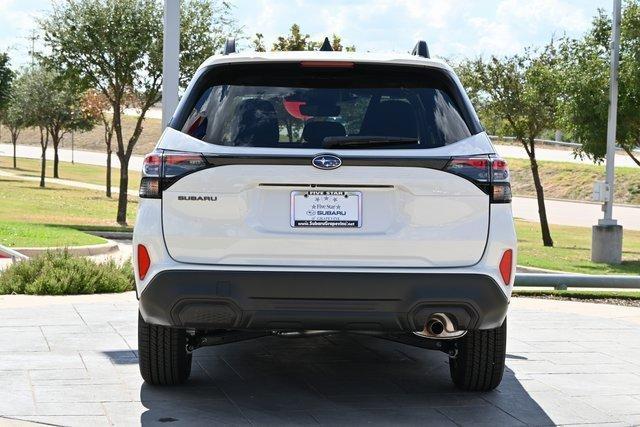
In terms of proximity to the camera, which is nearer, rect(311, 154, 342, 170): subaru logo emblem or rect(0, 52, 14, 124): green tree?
rect(311, 154, 342, 170): subaru logo emblem

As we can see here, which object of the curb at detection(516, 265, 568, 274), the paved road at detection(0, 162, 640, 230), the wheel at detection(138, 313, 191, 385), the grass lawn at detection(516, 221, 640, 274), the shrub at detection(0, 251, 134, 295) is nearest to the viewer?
the wheel at detection(138, 313, 191, 385)

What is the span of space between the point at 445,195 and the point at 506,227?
0.37 m

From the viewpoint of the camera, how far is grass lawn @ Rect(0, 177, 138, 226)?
31.5 meters

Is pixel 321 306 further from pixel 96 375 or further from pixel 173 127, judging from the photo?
pixel 96 375

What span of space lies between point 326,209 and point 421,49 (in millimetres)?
1488

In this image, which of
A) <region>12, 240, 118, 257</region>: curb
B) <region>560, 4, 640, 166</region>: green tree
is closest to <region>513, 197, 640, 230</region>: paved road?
<region>560, 4, 640, 166</region>: green tree

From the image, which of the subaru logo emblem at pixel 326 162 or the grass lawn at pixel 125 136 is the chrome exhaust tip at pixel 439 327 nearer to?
the subaru logo emblem at pixel 326 162

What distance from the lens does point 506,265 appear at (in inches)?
223

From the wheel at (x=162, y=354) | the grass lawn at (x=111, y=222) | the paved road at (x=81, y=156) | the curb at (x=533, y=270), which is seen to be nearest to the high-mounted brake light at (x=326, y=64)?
the wheel at (x=162, y=354)

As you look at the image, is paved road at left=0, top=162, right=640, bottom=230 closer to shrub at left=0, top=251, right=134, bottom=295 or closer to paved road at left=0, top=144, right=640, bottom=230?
paved road at left=0, top=144, right=640, bottom=230

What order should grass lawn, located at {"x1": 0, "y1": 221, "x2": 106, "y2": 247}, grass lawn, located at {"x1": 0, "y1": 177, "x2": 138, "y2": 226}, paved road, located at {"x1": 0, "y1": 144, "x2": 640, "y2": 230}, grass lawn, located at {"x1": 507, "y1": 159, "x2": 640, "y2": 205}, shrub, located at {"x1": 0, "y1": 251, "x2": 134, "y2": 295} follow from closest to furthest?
1. shrub, located at {"x1": 0, "y1": 251, "x2": 134, "y2": 295}
2. grass lawn, located at {"x1": 0, "y1": 221, "x2": 106, "y2": 247}
3. grass lawn, located at {"x1": 0, "y1": 177, "x2": 138, "y2": 226}
4. paved road, located at {"x1": 0, "y1": 144, "x2": 640, "y2": 230}
5. grass lawn, located at {"x1": 507, "y1": 159, "x2": 640, "y2": 205}

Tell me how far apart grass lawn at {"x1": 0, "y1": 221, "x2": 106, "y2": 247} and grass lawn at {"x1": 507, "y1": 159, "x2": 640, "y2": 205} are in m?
36.9

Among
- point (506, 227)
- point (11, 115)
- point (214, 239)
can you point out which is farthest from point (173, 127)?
point (11, 115)

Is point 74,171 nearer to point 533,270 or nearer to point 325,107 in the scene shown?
point 533,270
